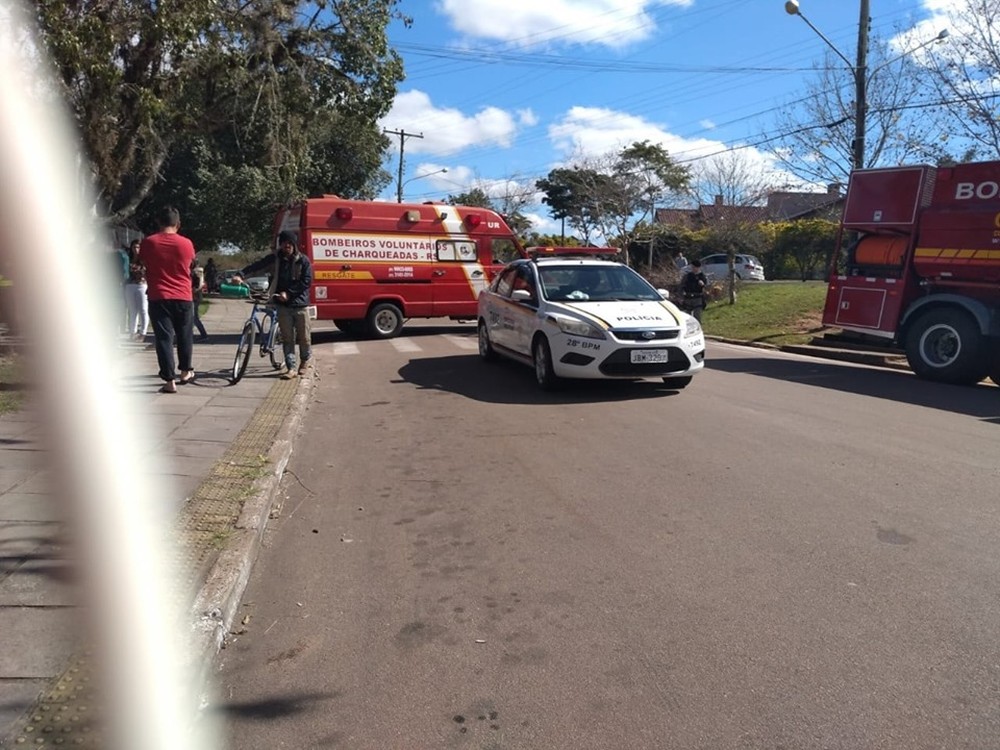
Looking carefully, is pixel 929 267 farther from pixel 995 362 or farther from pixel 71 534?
pixel 71 534

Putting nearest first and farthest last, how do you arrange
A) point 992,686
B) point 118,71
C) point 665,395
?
point 992,686
point 665,395
point 118,71

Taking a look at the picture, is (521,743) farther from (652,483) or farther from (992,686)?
(652,483)

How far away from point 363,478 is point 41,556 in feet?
8.07

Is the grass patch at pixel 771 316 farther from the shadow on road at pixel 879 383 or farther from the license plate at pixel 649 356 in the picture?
the license plate at pixel 649 356

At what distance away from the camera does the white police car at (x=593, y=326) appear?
9180 mm

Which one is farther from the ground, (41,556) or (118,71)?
(118,71)

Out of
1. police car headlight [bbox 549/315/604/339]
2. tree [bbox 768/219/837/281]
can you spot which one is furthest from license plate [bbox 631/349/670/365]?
tree [bbox 768/219/837/281]

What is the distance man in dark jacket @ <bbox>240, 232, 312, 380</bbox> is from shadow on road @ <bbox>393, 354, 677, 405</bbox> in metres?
1.39

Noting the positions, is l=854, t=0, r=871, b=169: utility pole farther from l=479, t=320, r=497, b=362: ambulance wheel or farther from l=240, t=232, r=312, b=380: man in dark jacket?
l=240, t=232, r=312, b=380: man in dark jacket

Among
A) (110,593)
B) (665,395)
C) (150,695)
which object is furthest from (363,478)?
(665,395)

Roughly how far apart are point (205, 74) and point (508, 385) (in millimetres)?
9505

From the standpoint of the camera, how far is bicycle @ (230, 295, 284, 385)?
1015 centimetres

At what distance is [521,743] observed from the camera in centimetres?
284

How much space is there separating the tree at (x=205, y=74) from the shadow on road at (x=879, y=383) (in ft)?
30.5
